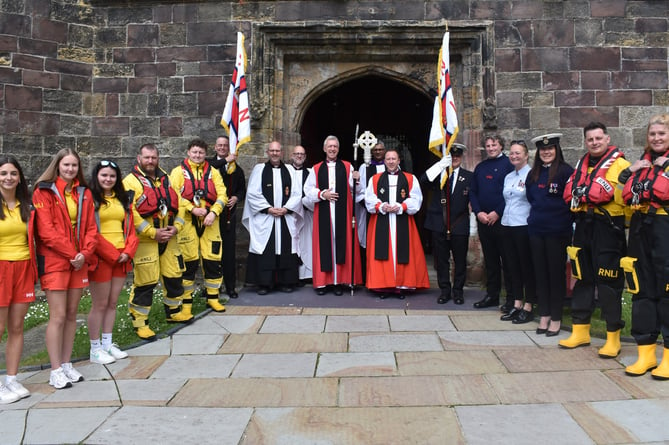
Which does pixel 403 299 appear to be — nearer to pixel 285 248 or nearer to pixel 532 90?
pixel 285 248

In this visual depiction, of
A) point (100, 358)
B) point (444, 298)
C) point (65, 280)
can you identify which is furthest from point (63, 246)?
point (444, 298)

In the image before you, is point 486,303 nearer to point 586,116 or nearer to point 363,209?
point 363,209

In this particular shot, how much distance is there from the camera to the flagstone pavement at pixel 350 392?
295 cm

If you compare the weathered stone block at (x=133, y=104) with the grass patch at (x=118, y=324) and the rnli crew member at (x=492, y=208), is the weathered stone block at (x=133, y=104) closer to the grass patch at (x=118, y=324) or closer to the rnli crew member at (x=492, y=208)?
the grass patch at (x=118, y=324)

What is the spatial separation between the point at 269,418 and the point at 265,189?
4066 millimetres

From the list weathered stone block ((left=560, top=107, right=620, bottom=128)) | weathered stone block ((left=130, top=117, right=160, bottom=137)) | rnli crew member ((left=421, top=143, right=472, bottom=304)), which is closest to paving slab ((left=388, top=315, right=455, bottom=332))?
rnli crew member ((left=421, top=143, right=472, bottom=304))

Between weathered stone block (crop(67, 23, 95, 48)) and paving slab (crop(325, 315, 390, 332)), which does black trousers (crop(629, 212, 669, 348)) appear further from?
weathered stone block (crop(67, 23, 95, 48))

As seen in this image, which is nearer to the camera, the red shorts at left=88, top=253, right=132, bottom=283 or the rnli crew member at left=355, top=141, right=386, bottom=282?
the red shorts at left=88, top=253, right=132, bottom=283

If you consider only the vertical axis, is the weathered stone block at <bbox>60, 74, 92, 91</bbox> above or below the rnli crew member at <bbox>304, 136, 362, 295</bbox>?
above

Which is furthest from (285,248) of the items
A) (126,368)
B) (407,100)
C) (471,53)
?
(407,100)

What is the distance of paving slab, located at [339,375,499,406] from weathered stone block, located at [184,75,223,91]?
5.27 meters

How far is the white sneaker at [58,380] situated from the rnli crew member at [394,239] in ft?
12.1

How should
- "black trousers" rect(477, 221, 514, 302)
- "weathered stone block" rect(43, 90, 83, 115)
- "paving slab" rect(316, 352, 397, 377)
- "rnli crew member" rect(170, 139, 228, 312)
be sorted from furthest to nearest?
"weathered stone block" rect(43, 90, 83, 115) < "black trousers" rect(477, 221, 514, 302) < "rnli crew member" rect(170, 139, 228, 312) < "paving slab" rect(316, 352, 397, 377)

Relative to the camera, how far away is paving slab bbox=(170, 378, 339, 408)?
3422mm
